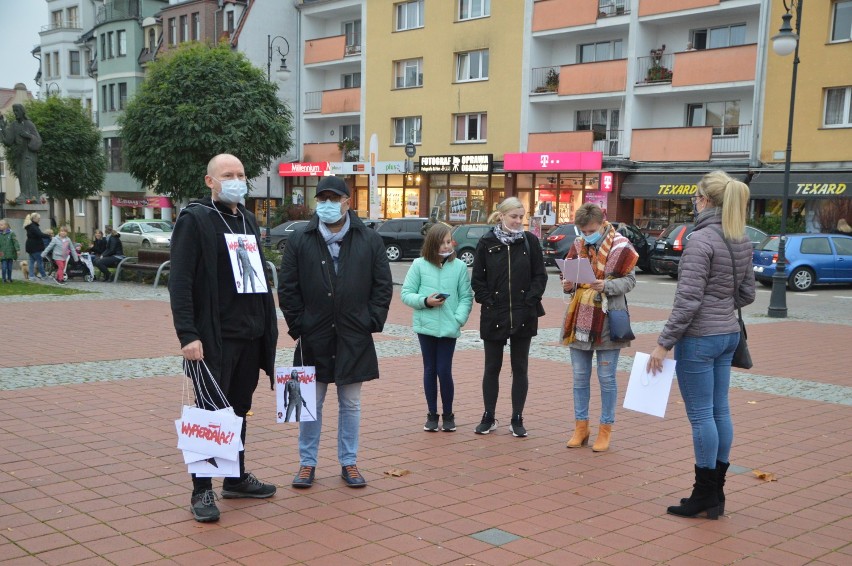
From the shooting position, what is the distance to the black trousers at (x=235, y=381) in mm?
4980

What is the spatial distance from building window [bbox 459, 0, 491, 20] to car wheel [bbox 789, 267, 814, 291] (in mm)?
19835

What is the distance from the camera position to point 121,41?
58.4 meters

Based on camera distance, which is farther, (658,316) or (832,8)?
(832,8)

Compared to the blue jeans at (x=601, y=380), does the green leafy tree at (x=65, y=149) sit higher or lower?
higher

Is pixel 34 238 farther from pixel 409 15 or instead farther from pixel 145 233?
pixel 409 15

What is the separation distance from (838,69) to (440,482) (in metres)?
27.8

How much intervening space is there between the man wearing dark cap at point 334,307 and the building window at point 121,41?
5733 centimetres

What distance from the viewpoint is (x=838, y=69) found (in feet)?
94.0

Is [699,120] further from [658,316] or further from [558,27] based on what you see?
[658,316]

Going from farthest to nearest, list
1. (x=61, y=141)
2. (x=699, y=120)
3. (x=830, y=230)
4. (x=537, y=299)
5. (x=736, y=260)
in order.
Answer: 1. (x=61, y=141)
2. (x=699, y=120)
3. (x=830, y=230)
4. (x=537, y=299)
5. (x=736, y=260)

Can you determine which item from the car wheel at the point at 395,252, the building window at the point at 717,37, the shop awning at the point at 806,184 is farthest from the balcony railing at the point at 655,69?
the car wheel at the point at 395,252

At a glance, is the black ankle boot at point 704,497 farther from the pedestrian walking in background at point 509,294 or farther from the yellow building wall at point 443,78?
the yellow building wall at point 443,78

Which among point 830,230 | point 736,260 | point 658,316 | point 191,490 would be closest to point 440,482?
point 191,490

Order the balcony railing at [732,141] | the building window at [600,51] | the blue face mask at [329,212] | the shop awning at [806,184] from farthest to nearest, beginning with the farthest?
1. the building window at [600,51]
2. the balcony railing at [732,141]
3. the shop awning at [806,184]
4. the blue face mask at [329,212]
